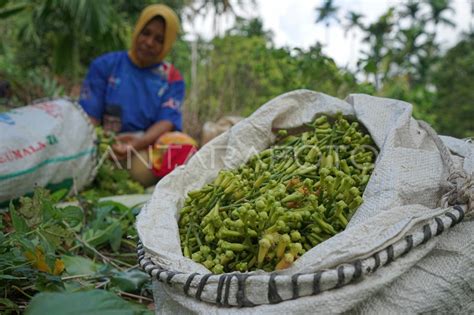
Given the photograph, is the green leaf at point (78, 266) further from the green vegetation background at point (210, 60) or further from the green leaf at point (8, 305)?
the green vegetation background at point (210, 60)

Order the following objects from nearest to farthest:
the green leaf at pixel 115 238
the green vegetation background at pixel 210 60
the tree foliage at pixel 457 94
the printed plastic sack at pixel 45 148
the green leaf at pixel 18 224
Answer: the green leaf at pixel 18 224 → the green leaf at pixel 115 238 → the printed plastic sack at pixel 45 148 → the green vegetation background at pixel 210 60 → the tree foliage at pixel 457 94

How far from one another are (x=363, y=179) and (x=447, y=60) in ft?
71.5

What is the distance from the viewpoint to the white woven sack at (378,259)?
991 millimetres

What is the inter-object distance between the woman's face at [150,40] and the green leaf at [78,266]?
2.31 meters

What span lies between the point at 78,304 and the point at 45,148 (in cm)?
171

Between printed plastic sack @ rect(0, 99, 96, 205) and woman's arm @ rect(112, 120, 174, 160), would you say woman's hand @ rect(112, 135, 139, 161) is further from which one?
printed plastic sack @ rect(0, 99, 96, 205)

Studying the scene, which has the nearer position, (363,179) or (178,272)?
(178,272)

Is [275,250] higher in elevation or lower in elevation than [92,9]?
lower

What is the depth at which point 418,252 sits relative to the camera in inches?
41.9

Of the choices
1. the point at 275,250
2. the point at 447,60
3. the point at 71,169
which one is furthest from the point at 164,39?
the point at 447,60

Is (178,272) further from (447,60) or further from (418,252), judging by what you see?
(447,60)

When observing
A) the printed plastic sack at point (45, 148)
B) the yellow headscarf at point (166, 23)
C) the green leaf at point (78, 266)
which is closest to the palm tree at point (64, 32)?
the yellow headscarf at point (166, 23)

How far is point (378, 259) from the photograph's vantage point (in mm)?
1006

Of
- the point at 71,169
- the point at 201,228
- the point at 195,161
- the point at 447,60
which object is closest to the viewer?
the point at 201,228
